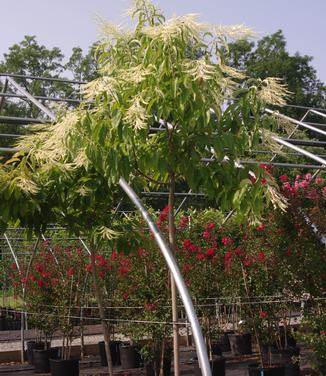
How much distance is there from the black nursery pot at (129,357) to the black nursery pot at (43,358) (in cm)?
110

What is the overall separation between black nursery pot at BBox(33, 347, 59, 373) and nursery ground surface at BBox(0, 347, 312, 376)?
6.4 inches

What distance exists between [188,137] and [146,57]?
1.99ft

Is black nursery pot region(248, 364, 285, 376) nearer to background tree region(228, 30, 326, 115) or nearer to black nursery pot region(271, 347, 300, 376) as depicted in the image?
black nursery pot region(271, 347, 300, 376)

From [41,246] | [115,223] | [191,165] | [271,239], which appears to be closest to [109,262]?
[41,246]

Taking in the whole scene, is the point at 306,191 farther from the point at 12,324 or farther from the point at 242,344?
the point at 12,324

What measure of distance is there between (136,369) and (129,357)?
224 millimetres

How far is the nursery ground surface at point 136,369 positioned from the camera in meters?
10.5

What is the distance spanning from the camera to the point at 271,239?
28.6ft

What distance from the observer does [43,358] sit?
11266 millimetres

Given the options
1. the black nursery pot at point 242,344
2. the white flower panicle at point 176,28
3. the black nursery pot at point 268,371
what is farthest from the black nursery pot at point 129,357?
the white flower panicle at point 176,28

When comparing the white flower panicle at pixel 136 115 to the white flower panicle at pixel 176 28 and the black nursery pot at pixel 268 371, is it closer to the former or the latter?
the white flower panicle at pixel 176 28

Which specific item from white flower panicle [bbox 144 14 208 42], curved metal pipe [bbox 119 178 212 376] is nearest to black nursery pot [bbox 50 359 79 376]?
curved metal pipe [bbox 119 178 212 376]

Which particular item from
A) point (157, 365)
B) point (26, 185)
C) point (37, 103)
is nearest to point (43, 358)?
point (157, 365)

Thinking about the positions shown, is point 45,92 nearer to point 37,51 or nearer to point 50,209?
point 37,51
